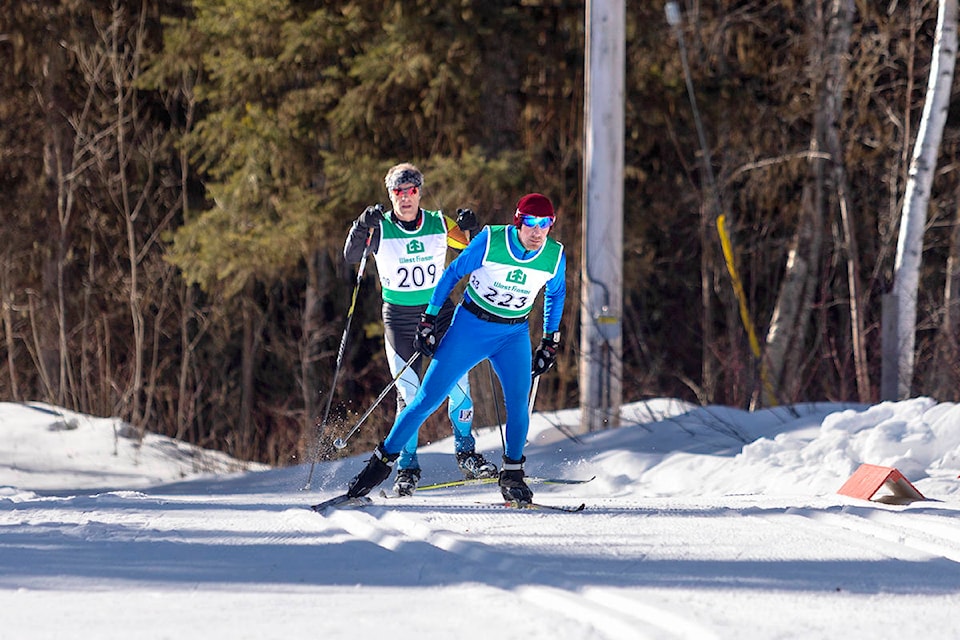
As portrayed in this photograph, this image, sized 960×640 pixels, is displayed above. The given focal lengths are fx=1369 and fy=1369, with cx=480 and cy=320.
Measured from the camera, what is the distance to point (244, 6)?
1738 cm

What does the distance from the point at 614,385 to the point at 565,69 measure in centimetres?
613

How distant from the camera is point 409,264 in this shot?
8.99 m

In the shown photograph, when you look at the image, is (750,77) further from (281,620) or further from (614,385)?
(281,620)

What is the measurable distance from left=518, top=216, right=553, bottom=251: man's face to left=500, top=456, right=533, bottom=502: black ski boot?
1264mm

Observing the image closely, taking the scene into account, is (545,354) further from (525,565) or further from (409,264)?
(525,565)

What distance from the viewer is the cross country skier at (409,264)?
8828 mm

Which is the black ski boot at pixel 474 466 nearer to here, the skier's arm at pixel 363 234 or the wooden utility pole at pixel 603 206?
the skier's arm at pixel 363 234

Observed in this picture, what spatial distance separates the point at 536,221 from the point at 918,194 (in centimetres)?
615

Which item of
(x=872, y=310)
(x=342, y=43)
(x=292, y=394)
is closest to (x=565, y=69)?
(x=342, y=43)

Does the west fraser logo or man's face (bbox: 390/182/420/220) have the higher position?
man's face (bbox: 390/182/420/220)

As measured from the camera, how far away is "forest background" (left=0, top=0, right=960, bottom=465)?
16.0 meters

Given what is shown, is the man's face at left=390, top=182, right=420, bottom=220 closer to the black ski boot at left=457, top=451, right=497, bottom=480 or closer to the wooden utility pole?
the black ski boot at left=457, top=451, right=497, bottom=480

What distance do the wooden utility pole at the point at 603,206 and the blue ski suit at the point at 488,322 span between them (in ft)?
13.5

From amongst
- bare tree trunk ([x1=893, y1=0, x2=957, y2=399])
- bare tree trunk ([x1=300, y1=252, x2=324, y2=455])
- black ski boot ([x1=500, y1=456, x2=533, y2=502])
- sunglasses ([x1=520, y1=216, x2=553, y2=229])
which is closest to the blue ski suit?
sunglasses ([x1=520, y1=216, x2=553, y2=229])
